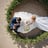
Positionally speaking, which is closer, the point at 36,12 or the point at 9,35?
the point at 36,12

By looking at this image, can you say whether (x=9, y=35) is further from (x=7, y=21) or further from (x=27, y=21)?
(x=27, y=21)

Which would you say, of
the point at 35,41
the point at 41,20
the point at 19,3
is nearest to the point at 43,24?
the point at 41,20

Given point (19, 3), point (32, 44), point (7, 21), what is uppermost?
point (19, 3)

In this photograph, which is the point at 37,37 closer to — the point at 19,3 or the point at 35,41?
the point at 35,41

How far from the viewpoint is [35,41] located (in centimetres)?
150

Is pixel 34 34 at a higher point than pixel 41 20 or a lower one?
lower

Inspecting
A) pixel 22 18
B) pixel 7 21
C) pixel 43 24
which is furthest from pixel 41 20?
pixel 7 21

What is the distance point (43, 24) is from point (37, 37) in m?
0.11

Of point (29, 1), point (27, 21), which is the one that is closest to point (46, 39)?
point (27, 21)

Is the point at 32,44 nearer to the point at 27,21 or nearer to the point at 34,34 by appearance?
the point at 34,34

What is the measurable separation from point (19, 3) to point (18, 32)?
22 cm

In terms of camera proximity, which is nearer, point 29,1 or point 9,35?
point 29,1

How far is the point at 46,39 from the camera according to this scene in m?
1.51

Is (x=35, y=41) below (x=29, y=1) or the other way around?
below
